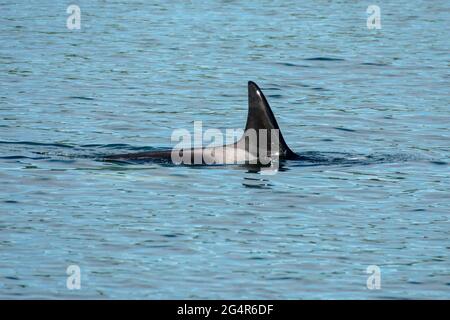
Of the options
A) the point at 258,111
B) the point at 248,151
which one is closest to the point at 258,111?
the point at 258,111

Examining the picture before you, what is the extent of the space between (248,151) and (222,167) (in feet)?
1.50

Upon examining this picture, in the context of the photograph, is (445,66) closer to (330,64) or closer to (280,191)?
(330,64)

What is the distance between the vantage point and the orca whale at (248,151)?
18891 millimetres

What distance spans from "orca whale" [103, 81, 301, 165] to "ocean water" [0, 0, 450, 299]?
30 cm

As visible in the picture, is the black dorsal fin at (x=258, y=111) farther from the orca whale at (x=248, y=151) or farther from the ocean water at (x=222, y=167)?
the ocean water at (x=222, y=167)

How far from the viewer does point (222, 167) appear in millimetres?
19016

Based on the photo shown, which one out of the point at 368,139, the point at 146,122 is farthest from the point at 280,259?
the point at 146,122

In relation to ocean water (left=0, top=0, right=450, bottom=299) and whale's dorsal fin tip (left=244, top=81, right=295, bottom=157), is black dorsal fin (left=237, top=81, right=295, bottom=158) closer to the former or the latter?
whale's dorsal fin tip (left=244, top=81, right=295, bottom=157)

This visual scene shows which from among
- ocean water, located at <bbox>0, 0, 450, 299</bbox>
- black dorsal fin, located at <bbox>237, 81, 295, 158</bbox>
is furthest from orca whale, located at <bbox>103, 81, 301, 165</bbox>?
ocean water, located at <bbox>0, 0, 450, 299</bbox>

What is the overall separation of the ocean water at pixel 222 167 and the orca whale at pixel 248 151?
0.98ft

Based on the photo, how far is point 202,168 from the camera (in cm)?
1894

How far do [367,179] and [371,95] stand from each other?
27.6ft

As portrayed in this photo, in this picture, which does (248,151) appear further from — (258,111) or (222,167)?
(258,111)

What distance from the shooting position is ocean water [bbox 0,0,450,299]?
13.8 m
